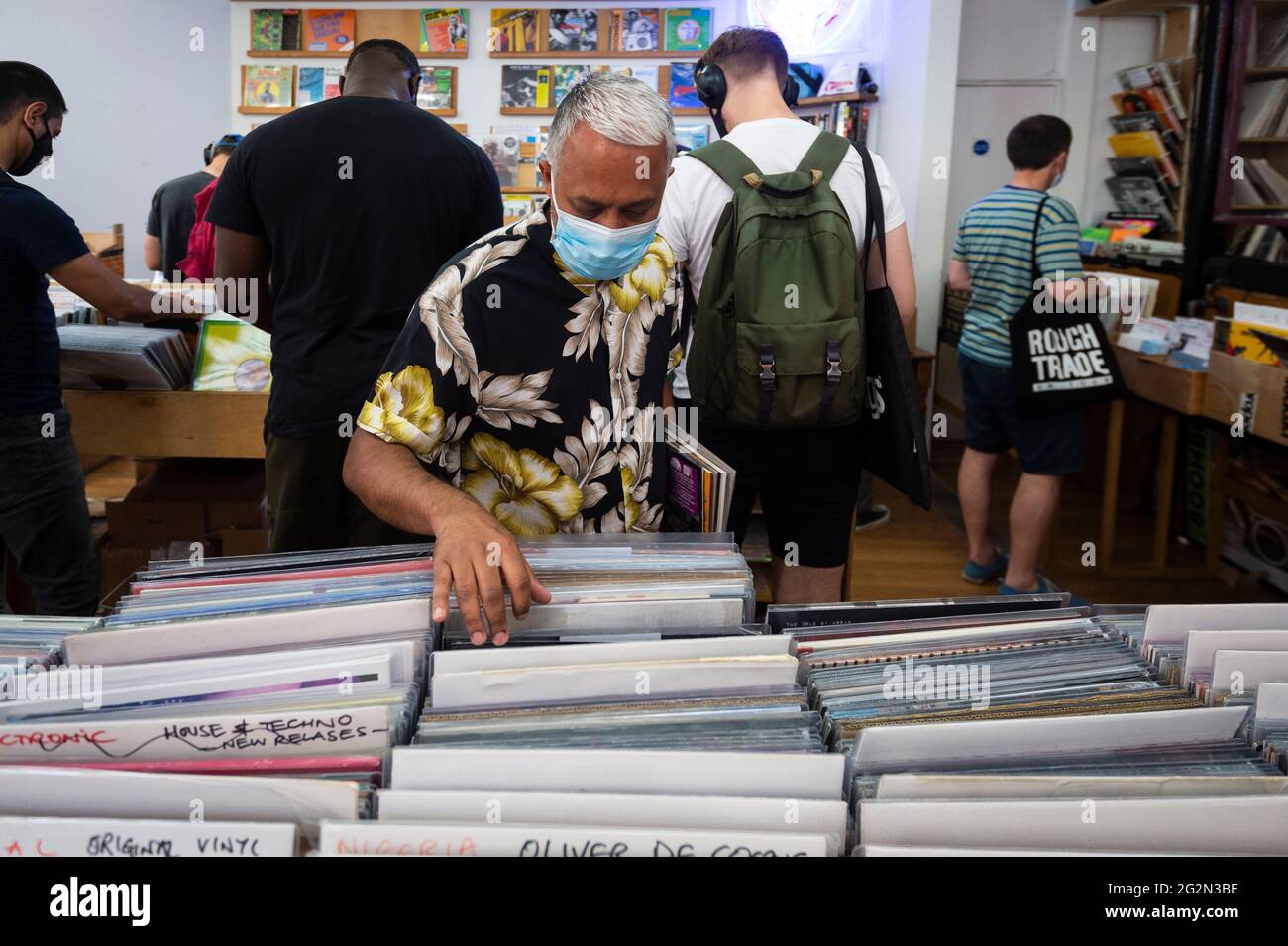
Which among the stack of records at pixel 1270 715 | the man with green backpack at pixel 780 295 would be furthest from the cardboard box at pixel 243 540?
the stack of records at pixel 1270 715

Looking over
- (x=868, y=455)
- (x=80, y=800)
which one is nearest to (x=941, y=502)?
(x=868, y=455)

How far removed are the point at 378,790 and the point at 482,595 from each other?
26 centimetres

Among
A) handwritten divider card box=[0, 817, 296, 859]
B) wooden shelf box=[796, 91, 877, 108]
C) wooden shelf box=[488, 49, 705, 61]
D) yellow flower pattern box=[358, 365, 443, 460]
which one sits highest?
wooden shelf box=[488, 49, 705, 61]

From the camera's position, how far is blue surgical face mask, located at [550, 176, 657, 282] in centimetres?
130

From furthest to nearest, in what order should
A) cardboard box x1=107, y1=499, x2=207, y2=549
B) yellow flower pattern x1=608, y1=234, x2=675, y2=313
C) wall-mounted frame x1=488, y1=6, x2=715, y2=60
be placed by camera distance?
wall-mounted frame x1=488, y1=6, x2=715, y2=60, cardboard box x1=107, y1=499, x2=207, y2=549, yellow flower pattern x1=608, y1=234, x2=675, y2=313

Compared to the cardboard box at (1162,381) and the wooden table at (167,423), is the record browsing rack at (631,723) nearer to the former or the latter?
the wooden table at (167,423)

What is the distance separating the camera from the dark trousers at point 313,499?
2309 mm

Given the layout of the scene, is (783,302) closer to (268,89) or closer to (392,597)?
(392,597)

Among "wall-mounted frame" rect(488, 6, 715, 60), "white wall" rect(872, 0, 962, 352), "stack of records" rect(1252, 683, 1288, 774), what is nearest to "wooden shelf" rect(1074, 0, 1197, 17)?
"white wall" rect(872, 0, 962, 352)

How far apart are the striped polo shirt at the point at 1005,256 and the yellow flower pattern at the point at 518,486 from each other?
2.57 meters

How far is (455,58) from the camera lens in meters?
6.10

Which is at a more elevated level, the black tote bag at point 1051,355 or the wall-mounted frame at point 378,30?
the wall-mounted frame at point 378,30

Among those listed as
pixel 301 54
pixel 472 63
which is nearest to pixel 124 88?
pixel 301 54

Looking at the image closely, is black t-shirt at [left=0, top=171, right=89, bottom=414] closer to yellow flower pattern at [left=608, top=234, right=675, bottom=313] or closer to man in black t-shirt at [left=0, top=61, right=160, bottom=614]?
man in black t-shirt at [left=0, top=61, right=160, bottom=614]
